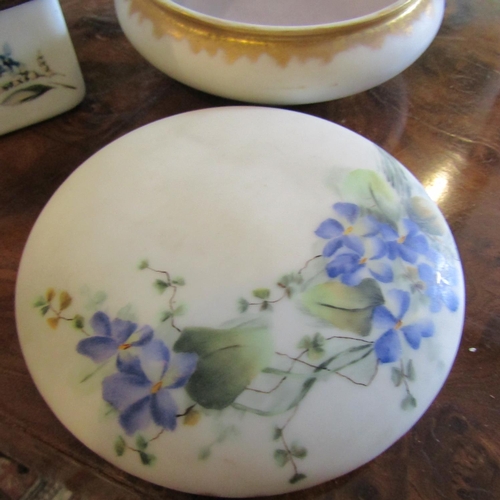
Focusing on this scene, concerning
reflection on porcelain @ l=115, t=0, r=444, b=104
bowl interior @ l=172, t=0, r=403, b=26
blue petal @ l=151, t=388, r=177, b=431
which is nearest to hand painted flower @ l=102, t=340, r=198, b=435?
blue petal @ l=151, t=388, r=177, b=431

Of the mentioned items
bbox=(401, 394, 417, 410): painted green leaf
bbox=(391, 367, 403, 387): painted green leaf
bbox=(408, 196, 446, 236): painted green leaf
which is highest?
bbox=(408, 196, 446, 236): painted green leaf

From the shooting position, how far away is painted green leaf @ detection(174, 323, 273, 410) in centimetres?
30

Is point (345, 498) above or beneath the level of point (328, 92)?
beneath

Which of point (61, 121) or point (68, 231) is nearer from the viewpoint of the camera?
point (68, 231)

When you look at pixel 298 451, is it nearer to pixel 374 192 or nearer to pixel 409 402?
pixel 409 402

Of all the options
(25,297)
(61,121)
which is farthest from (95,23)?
(25,297)

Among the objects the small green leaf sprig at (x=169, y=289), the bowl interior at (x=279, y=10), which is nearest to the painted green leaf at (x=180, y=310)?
the small green leaf sprig at (x=169, y=289)

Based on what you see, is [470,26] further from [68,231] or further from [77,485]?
[77,485]

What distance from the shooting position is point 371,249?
34cm

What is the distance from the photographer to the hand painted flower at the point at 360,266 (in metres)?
0.33

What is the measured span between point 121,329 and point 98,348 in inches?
0.8

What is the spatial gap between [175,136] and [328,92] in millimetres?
192

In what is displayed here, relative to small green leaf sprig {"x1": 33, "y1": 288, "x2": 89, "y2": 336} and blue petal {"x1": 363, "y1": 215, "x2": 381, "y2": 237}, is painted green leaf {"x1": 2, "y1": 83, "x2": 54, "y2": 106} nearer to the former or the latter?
small green leaf sprig {"x1": 33, "y1": 288, "x2": 89, "y2": 336}

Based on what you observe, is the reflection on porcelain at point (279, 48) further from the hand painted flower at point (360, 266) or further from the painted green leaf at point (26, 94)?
the hand painted flower at point (360, 266)
